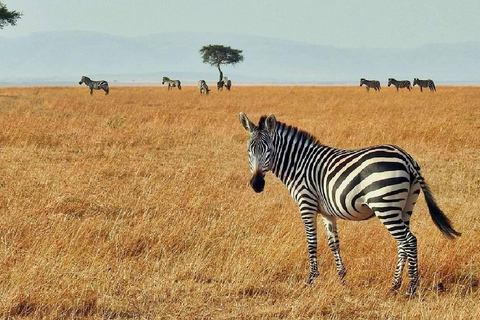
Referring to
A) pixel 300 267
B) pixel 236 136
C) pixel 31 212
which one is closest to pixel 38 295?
pixel 300 267

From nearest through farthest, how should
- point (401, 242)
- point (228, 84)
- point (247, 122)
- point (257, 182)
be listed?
point (401, 242) < point (257, 182) < point (247, 122) < point (228, 84)

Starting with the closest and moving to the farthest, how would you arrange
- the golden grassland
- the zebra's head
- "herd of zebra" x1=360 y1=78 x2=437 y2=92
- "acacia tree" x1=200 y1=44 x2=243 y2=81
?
the golden grassland < the zebra's head < "herd of zebra" x1=360 y1=78 x2=437 y2=92 < "acacia tree" x1=200 y1=44 x2=243 y2=81

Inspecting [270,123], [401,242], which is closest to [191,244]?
[270,123]

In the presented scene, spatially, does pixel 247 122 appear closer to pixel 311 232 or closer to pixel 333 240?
pixel 311 232

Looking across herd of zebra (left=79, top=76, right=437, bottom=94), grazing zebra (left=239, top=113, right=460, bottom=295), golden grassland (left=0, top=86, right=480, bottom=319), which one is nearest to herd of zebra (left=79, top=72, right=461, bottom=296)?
grazing zebra (left=239, top=113, right=460, bottom=295)

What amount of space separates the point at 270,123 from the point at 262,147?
273mm

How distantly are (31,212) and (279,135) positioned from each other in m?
4.30

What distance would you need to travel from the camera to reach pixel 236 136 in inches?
685

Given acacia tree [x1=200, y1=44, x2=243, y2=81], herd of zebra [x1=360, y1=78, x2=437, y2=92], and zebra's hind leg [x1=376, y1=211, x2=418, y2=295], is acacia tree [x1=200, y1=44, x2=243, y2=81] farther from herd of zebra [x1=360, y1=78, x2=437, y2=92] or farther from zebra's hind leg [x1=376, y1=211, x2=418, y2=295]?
zebra's hind leg [x1=376, y1=211, x2=418, y2=295]

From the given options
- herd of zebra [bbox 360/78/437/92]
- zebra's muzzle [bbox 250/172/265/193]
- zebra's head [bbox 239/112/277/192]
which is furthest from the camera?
herd of zebra [bbox 360/78/437/92]

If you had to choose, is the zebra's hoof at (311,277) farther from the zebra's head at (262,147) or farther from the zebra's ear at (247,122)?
the zebra's ear at (247,122)

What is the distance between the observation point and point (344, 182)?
5285 mm

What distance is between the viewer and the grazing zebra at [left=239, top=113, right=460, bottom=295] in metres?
5.10

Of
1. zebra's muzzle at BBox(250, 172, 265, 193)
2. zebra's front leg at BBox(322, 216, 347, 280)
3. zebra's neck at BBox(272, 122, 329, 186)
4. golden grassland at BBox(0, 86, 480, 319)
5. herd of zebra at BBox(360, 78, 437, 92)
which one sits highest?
herd of zebra at BBox(360, 78, 437, 92)
